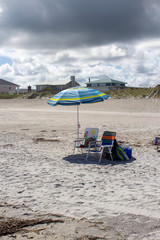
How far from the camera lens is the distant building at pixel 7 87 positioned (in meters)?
69.6

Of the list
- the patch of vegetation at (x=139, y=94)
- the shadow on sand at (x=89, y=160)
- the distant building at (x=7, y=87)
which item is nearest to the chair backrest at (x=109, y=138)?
the shadow on sand at (x=89, y=160)

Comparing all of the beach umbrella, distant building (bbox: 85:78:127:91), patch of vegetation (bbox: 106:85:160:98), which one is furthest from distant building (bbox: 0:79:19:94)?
the beach umbrella

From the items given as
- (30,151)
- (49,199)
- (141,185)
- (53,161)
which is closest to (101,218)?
(49,199)

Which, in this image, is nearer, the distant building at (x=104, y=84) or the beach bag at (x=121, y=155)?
the beach bag at (x=121, y=155)

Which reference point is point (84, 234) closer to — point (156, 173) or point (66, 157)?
point (156, 173)

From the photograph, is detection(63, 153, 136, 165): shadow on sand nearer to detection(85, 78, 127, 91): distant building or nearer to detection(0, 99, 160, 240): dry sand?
detection(0, 99, 160, 240): dry sand

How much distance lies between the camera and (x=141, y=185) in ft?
17.2

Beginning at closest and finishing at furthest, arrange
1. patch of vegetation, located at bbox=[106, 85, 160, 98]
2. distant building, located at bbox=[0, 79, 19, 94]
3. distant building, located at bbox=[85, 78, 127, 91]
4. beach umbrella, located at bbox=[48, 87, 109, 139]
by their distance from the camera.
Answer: beach umbrella, located at bbox=[48, 87, 109, 139]
patch of vegetation, located at bbox=[106, 85, 160, 98]
distant building, located at bbox=[0, 79, 19, 94]
distant building, located at bbox=[85, 78, 127, 91]

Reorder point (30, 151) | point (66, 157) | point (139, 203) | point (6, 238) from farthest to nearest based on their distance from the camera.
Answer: point (30, 151), point (66, 157), point (139, 203), point (6, 238)

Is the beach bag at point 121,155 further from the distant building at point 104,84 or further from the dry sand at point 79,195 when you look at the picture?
the distant building at point 104,84

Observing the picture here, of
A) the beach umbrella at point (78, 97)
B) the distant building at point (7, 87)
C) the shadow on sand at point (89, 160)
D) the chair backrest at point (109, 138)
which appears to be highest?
the distant building at point (7, 87)

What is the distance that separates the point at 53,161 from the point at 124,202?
11.2 feet

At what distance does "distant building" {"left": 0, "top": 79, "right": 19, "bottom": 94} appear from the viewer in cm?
6956

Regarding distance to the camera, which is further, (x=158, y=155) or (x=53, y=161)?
(x=158, y=155)
